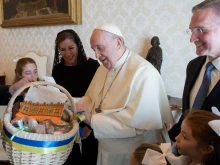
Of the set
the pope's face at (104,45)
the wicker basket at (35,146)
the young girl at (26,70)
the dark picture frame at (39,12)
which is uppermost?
the dark picture frame at (39,12)

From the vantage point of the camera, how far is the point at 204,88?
1313 millimetres

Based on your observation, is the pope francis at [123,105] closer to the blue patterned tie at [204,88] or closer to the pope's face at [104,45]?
the pope's face at [104,45]

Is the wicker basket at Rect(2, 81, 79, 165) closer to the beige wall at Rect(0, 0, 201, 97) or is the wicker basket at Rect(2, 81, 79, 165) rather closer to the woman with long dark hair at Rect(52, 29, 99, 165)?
the woman with long dark hair at Rect(52, 29, 99, 165)

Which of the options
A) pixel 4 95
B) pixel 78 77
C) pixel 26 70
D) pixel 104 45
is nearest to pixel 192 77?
pixel 104 45

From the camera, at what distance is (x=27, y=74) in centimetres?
221

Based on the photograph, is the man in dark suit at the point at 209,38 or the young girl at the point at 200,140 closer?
the young girl at the point at 200,140

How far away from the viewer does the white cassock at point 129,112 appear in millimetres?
→ 1638

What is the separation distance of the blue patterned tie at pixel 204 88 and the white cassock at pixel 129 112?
37cm

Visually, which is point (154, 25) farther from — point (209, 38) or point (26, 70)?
point (209, 38)

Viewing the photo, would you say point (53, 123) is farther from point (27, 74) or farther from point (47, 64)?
point (47, 64)

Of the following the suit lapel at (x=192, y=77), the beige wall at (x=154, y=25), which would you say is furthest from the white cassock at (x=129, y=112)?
the beige wall at (x=154, y=25)

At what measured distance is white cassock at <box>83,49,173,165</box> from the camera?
1.64 meters

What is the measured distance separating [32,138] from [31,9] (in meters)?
3.44

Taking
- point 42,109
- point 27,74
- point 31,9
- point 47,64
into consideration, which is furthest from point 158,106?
point 31,9
